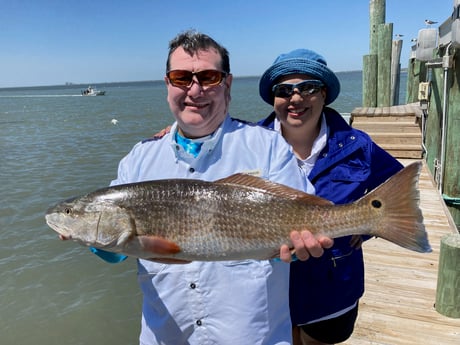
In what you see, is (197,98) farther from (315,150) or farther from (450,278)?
(450,278)

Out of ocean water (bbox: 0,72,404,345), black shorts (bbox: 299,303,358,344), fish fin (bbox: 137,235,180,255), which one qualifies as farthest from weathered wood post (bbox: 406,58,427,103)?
fish fin (bbox: 137,235,180,255)

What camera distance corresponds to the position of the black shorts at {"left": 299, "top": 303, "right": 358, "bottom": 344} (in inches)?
125

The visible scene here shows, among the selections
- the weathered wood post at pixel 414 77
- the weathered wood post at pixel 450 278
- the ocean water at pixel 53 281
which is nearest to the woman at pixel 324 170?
the weathered wood post at pixel 450 278

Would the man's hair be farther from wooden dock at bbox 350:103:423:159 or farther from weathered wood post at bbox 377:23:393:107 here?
weathered wood post at bbox 377:23:393:107

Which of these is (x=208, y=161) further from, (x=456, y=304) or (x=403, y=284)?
(x=403, y=284)

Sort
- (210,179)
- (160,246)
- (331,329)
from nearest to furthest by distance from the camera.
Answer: (160,246) → (210,179) → (331,329)

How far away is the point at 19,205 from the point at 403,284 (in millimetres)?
11110

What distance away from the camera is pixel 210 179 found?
248cm

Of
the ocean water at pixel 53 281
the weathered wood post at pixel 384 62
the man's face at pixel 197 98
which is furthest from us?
the weathered wood post at pixel 384 62

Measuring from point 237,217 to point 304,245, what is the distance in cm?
41

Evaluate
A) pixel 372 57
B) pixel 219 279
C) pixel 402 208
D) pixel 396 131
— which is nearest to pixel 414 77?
pixel 372 57

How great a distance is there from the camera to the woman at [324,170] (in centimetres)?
306

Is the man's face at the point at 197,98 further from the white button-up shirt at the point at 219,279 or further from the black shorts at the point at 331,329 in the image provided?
the black shorts at the point at 331,329

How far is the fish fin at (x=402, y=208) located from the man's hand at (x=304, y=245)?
36 cm
